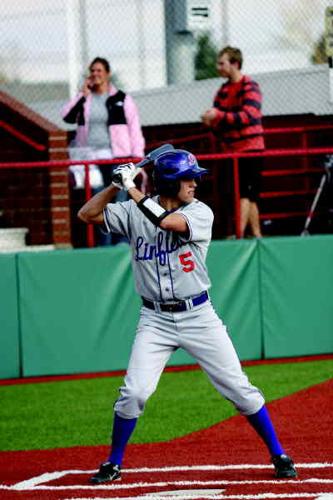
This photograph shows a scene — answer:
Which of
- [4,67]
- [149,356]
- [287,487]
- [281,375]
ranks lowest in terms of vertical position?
[281,375]

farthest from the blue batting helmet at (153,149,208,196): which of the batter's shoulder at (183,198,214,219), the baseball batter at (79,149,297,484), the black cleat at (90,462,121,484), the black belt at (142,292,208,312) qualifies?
the black cleat at (90,462,121,484)

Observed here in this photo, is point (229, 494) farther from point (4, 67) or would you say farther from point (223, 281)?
point (4, 67)

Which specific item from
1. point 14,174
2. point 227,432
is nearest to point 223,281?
point 14,174

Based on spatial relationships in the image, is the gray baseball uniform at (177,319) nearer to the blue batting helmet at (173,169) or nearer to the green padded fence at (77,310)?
the blue batting helmet at (173,169)

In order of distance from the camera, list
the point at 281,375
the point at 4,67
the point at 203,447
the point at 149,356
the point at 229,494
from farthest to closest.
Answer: the point at 4,67 → the point at 281,375 → the point at 203,447 → the point at 149,356 → the point at 229,494

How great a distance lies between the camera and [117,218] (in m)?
6.48

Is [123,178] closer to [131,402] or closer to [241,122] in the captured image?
[131,402]

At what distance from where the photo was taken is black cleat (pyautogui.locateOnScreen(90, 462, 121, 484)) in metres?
6.31

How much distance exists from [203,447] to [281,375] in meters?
3.47

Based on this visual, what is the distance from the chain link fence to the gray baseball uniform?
7.10 m

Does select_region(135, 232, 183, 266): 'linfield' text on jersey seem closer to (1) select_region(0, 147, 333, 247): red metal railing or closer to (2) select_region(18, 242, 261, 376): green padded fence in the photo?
(1) select_region(0, 147, 333, 247): red metal railing

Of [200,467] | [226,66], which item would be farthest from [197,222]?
[226,66]

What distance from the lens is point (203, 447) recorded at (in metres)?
7.60

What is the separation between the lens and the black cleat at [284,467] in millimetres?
6172
